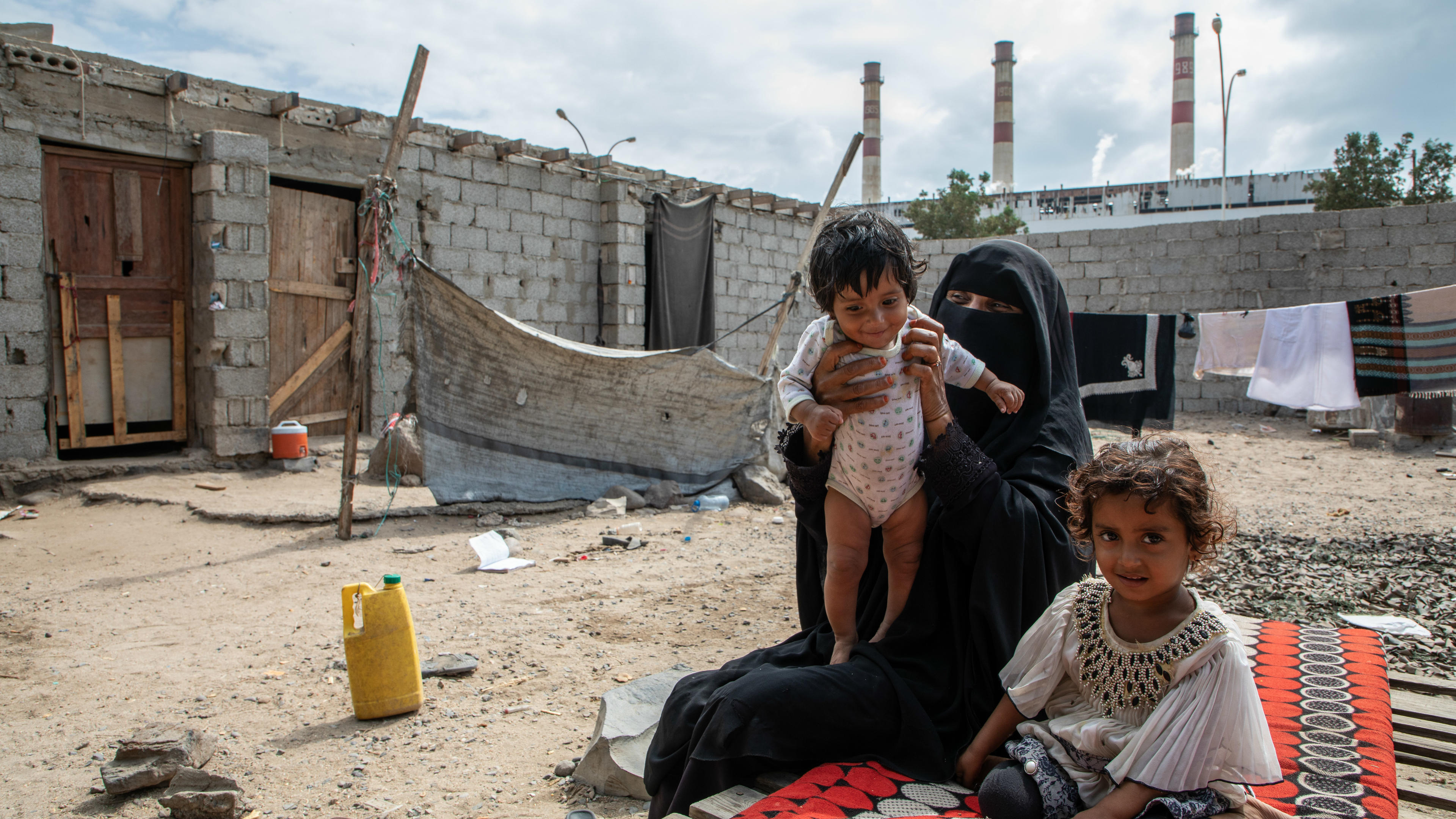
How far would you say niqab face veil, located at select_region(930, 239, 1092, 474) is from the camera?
218 centimetres

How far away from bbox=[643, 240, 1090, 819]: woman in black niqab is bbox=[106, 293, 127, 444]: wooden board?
6.98 m

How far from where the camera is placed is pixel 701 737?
6.05ft

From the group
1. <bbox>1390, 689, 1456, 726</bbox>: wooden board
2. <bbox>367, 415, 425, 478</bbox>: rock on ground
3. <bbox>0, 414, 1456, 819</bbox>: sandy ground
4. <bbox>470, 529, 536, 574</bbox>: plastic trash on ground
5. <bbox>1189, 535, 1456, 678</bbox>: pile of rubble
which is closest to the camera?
<bbox>1390, 689, 1456, 726</bbox>: wooden board

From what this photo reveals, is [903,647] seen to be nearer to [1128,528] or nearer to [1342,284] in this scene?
[1128,528]

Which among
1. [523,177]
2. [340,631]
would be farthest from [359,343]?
[523,177]

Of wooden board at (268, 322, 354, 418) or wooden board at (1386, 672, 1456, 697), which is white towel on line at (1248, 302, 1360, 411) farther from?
wooden board at (268, 322, 354, 418)

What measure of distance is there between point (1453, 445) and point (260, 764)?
10041 millimetres

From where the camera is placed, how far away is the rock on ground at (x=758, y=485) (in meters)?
7.26

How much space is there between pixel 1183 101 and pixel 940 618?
38.8 meters

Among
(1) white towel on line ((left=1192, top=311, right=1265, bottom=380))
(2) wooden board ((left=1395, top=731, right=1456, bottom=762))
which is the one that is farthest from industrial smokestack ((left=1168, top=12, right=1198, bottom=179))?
(2) wooden board ((left=1395, top=731, right=1456, bottom=762))

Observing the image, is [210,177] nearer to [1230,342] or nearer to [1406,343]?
[1230,342]

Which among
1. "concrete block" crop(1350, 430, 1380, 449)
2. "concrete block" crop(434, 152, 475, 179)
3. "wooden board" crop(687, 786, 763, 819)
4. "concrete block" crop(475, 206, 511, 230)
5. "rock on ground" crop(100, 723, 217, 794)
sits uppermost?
"concrete block" crop(434, 152, 475, 179)

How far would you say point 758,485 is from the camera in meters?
7.27

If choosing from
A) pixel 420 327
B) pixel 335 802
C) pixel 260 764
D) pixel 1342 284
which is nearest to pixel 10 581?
pixel 420 327
